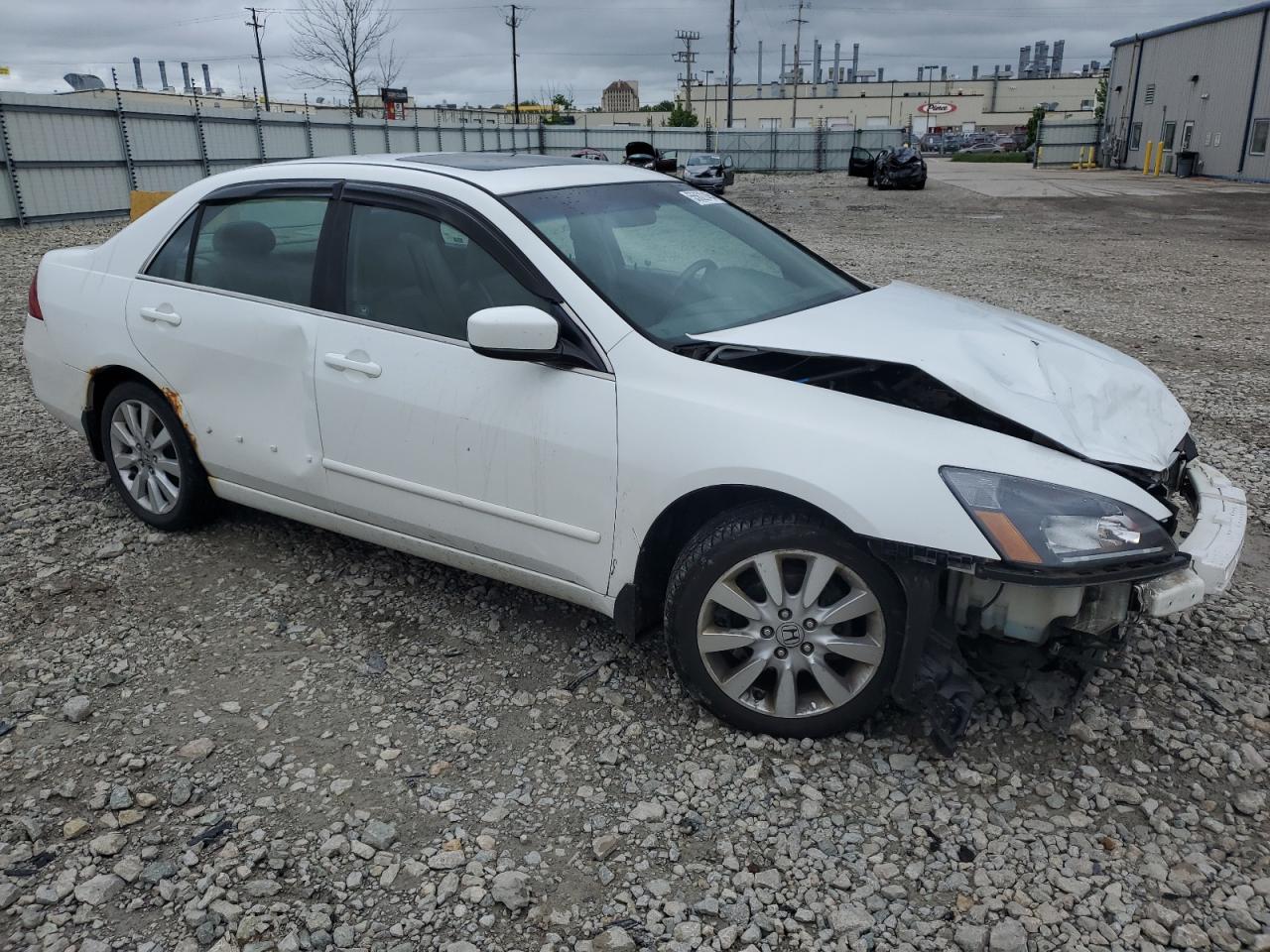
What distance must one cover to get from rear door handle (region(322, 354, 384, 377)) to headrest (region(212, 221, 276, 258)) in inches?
26.6

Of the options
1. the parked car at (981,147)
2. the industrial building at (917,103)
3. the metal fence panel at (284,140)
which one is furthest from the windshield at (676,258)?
the industrial building at (917,103)

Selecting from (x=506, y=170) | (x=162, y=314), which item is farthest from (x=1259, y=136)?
(x=162, y=314)

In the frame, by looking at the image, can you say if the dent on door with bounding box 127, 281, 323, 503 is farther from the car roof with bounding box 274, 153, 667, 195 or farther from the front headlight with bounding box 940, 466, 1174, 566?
the front headlight with bounding box 940, 466, 1174, 566

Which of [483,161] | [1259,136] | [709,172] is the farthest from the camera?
[1259,136]

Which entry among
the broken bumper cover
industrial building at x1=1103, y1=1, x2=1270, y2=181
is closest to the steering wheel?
the broken bumper cover

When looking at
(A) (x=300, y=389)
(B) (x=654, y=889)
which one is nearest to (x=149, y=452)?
(A) (x=300, y=389)

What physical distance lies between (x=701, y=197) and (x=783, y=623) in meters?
2.10

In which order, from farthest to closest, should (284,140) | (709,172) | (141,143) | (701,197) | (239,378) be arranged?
1. (709,172)
2. (284,140)
3. (141,143)
4. (701,197)
5. (239,378)

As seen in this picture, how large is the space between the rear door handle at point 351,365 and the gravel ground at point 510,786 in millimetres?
976

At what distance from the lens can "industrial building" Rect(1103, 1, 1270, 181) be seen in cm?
3278

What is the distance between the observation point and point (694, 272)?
11.9ft

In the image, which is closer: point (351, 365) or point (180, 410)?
point (351, 365)

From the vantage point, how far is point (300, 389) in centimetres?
365

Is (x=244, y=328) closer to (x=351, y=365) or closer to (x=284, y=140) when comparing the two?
(x=351, y=365)
